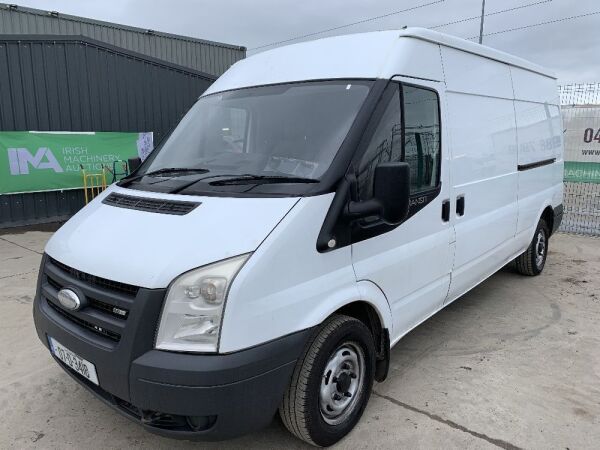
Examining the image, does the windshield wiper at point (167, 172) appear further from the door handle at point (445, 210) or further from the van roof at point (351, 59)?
the door handle at point (445, 210)

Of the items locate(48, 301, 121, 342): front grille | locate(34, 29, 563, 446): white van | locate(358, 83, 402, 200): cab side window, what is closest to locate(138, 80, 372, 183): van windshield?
locate(34, 29, 563, 446): white van

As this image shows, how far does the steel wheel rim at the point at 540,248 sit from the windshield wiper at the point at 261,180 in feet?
14.1

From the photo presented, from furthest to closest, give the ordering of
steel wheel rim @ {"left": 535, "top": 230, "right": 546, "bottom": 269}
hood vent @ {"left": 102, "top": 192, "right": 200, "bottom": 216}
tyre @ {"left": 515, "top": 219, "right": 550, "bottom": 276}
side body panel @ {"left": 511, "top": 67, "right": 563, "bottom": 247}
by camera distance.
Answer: steel wheel rim @ {"left": 535, "top": 230, "right": 546, "bottom": 269}, tyre @ {"left": 515, "top": 219, "right": 550, "bottom": 276}, side body panel @ {"left": 511, "top": 67, "right": 563, "bottom": 247}, hood vent @ {"left": 102, "top": 192, "right": 200, "bottom": 216}

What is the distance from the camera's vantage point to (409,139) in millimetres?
3115

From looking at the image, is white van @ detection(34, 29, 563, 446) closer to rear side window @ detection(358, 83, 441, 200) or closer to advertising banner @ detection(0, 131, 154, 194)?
rear side window @ detection(358, 83, 441, 200)

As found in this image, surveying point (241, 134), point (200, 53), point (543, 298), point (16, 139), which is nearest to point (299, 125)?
point (241, 134)

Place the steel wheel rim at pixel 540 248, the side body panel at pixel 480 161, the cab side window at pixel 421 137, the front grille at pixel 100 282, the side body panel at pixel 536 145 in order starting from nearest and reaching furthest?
the front grille at pixel 100 282, the cab side window at pixel 421 137, the side body panel at pixel 480 161, the side body panel at pixel 536 145, the steel wheel rim at pixel 540 248

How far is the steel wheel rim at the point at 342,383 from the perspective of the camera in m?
2.66

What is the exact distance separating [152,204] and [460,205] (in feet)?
7.50

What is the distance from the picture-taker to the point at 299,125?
2936mm

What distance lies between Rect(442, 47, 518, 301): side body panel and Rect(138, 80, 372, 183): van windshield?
1.11 m

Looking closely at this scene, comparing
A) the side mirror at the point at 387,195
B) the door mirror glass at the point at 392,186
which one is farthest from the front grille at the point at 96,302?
the door mirror glass at the point at 392,186

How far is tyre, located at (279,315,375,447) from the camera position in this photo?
248 centimetres

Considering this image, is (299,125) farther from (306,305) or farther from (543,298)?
(543,298)
